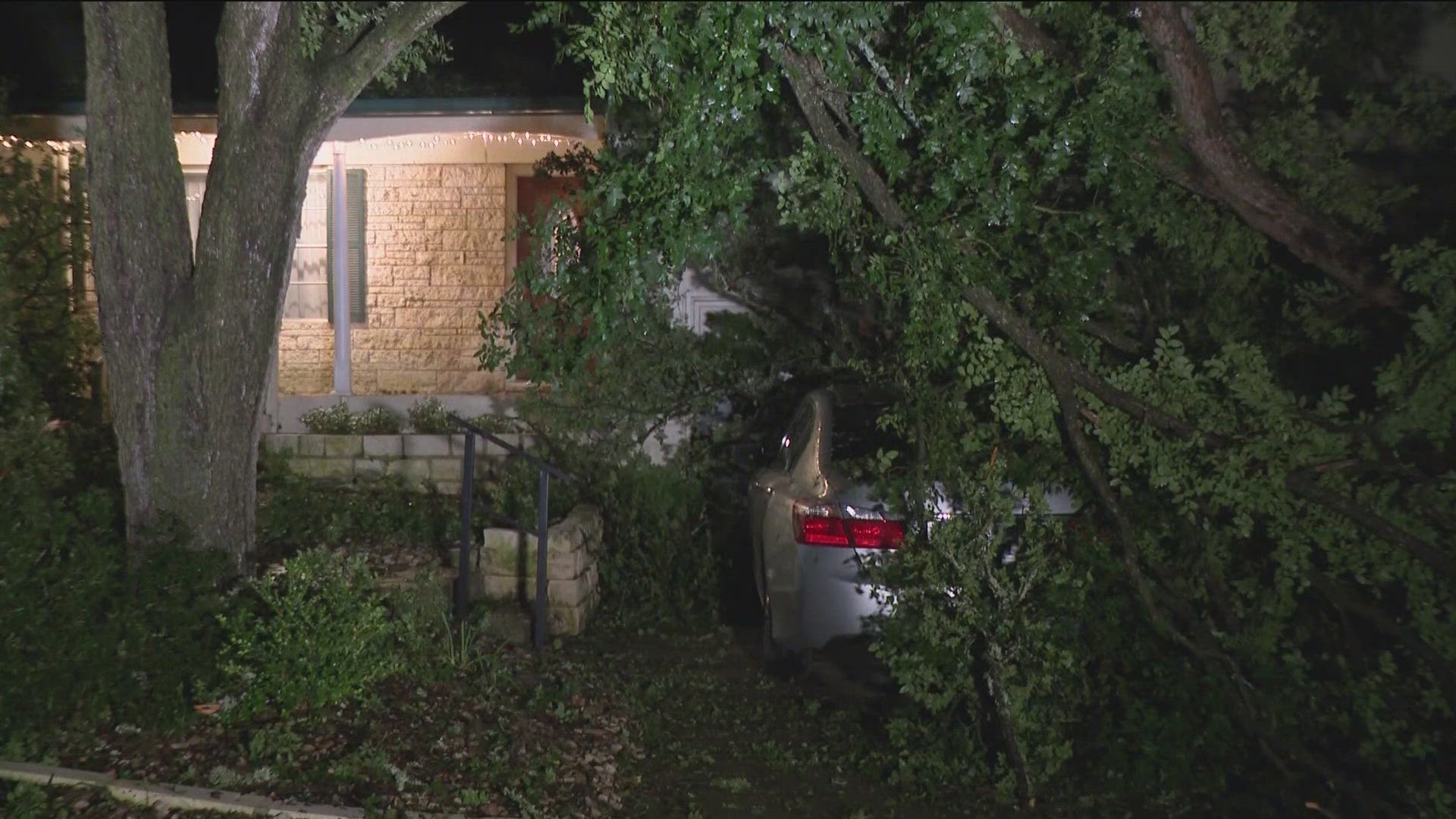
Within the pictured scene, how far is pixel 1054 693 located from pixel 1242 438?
1.37m

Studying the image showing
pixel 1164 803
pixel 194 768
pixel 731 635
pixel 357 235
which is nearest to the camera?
pixel 194 768

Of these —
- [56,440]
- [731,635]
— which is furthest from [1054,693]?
[56,440]

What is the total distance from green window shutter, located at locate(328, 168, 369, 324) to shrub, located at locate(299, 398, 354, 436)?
1.95m

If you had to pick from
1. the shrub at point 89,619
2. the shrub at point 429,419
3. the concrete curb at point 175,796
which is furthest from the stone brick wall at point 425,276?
the concrete curb at point 175,796

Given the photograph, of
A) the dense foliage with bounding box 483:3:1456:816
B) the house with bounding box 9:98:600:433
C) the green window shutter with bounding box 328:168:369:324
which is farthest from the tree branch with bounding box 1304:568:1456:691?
the green window shutter with bounding box 328:168:369:324

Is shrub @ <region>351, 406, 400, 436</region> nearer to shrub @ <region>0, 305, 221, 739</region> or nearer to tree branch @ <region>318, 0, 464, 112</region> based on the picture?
shrub @ <region>0, 305, 221, 739</region>

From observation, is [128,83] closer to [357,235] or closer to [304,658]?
[304,658]

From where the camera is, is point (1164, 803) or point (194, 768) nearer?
point (194, 768)

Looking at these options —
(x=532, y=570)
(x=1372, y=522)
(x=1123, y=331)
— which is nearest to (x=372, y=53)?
(x=532, y=570)

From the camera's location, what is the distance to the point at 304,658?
230 inches

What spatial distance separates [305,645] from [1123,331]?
4019 millimetres

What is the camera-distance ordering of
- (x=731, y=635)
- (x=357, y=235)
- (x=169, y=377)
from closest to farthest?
(x=169, y=377) < (x=731, y=635) < (x=357, y=235)

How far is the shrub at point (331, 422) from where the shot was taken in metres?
10.6

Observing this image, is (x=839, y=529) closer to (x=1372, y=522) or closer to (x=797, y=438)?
(x=797, y=438)
